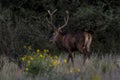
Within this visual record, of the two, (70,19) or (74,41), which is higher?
(74,41)

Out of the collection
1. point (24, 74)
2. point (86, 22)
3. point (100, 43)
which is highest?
point (24, 74)

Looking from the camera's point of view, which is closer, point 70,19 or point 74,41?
point 74,41

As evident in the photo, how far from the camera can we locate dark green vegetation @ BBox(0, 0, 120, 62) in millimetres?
17594

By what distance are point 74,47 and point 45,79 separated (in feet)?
20.2

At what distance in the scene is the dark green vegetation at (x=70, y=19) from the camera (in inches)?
693

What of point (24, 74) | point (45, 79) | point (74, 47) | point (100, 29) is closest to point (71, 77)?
point (45, 79)

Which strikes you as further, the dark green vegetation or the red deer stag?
the dark green vegetation

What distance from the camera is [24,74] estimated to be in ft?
32.1

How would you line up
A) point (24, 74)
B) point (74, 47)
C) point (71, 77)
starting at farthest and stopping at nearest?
point (74, 47), point (24, 74), point (71, 77)

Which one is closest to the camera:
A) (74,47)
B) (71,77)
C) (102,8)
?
(71,77)

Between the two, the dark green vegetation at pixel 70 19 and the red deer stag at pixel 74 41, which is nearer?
the red deer stag at pixel 74 41

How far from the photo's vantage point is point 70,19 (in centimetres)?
1816

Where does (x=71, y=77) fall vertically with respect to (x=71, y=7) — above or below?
above

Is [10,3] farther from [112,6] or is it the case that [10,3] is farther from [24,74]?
[24,74]
